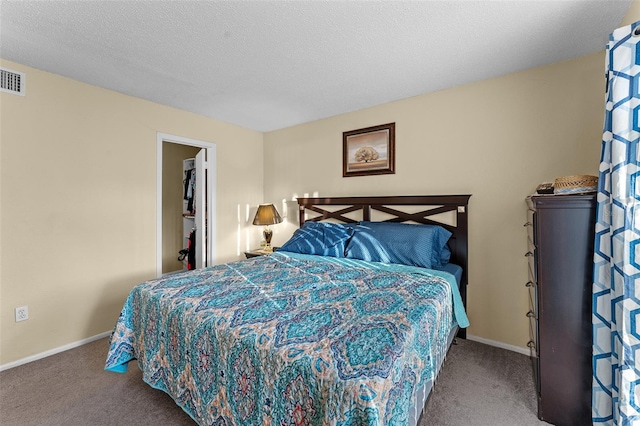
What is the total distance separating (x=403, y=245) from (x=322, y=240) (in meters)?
0.83

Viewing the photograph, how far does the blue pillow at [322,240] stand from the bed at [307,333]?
19 cm

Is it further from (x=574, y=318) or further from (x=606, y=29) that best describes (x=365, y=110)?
(x=574, y=318)

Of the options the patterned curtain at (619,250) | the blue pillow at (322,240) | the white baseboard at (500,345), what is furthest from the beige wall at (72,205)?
the patterned curtain at (619,250)

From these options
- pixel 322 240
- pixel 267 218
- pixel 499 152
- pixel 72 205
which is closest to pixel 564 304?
pixel 499 152

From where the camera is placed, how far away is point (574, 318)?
1555 millimetres

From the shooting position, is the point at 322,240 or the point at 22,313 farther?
the point at 322,240

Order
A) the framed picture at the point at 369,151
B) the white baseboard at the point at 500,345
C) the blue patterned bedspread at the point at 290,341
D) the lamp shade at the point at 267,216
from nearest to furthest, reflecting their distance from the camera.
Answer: the blue patterned bedspread at the point at 290,341 → the white baseboard at the point at 500,345 → the framed picture at the point at 369,151 → the lamp shade at the point at 267,216

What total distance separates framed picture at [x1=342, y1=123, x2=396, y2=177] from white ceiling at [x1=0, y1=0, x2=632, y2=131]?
477 mm

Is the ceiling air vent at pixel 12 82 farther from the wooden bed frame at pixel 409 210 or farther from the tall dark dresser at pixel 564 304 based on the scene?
the tall dark dresser at pixel 564 304

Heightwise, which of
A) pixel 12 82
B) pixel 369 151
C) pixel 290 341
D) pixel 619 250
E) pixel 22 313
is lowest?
pixel 22 313

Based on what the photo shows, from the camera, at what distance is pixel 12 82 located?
2211 mm

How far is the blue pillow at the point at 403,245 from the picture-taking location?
2391mm

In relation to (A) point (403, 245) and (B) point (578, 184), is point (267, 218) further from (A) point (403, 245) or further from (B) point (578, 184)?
(B) point (578, 184)

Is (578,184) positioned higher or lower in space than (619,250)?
higher
